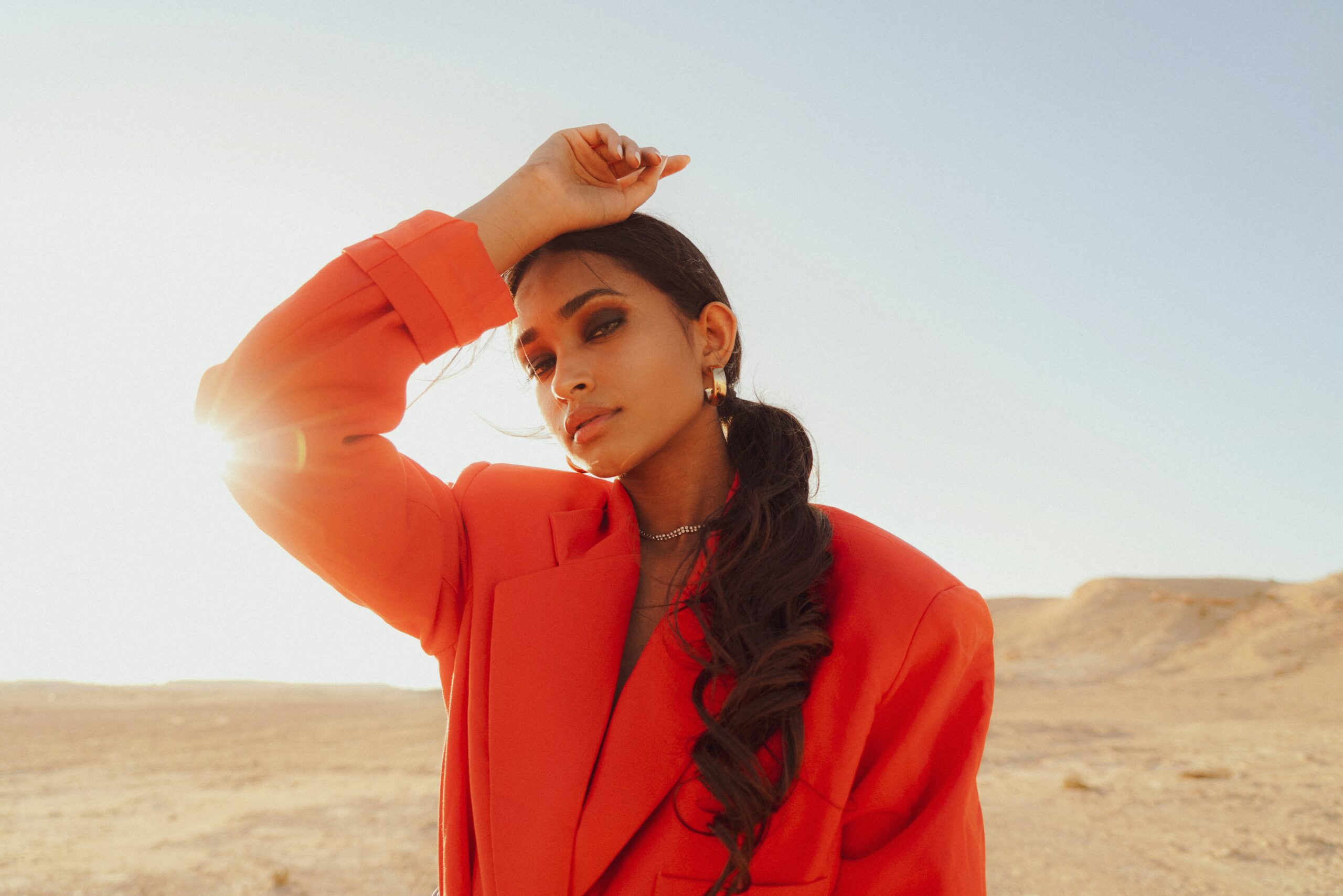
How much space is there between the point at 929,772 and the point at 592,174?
153cm

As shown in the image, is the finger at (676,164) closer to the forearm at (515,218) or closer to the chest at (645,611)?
the forearm at (515,218)

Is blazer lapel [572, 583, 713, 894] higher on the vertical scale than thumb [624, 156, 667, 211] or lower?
lower

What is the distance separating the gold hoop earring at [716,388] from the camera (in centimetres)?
240

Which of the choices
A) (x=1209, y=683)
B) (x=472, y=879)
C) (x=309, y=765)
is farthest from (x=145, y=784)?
(x=1209, y=683)

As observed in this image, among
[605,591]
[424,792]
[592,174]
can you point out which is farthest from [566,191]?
[424,792]

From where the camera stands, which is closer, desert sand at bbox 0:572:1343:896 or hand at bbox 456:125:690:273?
hand at bbox 456:125:690:273

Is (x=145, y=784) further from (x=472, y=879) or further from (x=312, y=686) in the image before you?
(x=312, y=686)

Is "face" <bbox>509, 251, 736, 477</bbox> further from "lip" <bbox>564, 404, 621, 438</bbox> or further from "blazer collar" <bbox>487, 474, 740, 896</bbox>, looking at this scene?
"blazer collar" <bbox>487, 474, 740, 896</bbox>

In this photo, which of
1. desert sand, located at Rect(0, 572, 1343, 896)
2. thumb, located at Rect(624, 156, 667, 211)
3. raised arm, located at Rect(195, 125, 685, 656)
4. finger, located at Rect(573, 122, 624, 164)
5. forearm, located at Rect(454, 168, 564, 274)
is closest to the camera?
raised arm, located at Rect(195, 125, 685, 656)

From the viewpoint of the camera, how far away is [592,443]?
2062mm

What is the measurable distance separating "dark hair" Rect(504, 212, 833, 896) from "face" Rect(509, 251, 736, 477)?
6 centimetres

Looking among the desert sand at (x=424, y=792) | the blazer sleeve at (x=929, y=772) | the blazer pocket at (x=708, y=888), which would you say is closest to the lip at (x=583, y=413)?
the blazer sleeve at (x=929, y=772)

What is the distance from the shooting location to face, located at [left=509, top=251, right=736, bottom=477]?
2.08 m

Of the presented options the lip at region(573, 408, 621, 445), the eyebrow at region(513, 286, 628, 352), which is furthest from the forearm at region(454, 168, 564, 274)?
the lip at region(573, 408, 621, 445)
